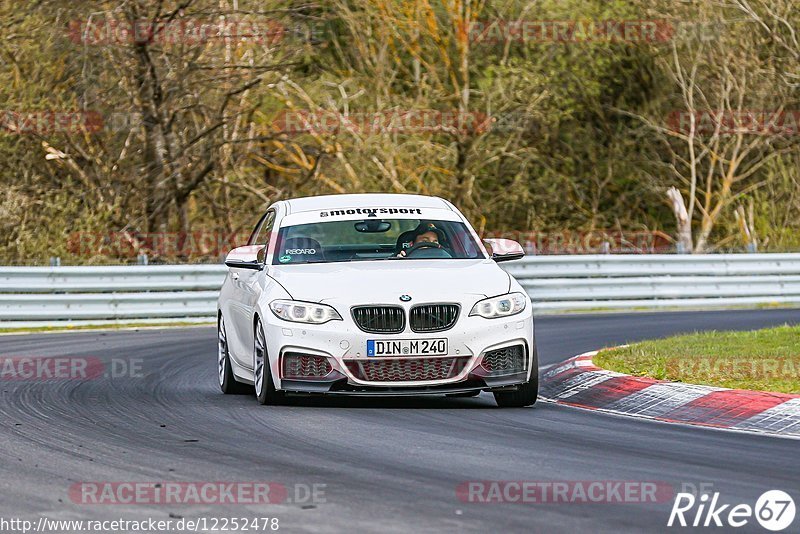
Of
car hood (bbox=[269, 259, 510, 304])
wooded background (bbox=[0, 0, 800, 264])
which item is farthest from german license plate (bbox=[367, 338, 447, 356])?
wooded background (bbox=[0, 0, 800, 264])

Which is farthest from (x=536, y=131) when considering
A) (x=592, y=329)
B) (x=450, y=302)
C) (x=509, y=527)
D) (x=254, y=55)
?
(x=509, y=527)

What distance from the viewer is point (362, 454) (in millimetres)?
8383

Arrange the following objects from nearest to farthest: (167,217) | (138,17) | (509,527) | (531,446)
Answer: (509,527) → (531,446) → (138,17) → (167,217)

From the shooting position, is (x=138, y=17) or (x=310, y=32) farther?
(x=310, y=32)

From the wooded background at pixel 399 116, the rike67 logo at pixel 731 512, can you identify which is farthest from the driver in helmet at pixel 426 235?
the wooded background at pixel 399 116

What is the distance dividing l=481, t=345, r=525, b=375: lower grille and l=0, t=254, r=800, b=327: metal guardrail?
12.5 meters

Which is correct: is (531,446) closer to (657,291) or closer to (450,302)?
(450,302)

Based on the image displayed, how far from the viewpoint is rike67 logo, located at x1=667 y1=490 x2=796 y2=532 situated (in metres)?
6.27

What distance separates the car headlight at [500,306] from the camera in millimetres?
10734

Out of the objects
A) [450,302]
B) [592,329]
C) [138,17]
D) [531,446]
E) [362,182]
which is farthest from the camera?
[362,182]

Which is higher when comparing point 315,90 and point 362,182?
point 315,90

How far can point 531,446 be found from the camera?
8.71m

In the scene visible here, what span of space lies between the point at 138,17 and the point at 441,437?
57.1 ft

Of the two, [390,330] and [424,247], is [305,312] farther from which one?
[424,247]
